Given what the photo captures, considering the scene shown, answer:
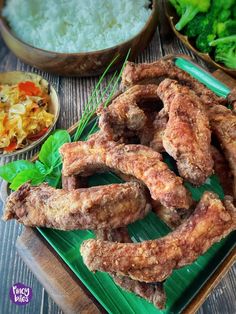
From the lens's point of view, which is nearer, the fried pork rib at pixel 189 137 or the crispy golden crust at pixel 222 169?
the fried pork rib at pixel 189 137

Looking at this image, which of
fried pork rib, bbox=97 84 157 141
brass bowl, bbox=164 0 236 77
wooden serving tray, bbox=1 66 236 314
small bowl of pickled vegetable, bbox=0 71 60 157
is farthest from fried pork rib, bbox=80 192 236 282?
brass bowl, bbox=164 0 236 77

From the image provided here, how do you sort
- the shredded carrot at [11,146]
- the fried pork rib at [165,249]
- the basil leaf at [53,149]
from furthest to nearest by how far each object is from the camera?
the shredded carrot at [11,146] → the basil leaf at [53,149] → the fried pork rib at [165,249]

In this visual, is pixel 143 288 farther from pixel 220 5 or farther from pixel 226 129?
pixel 220 5

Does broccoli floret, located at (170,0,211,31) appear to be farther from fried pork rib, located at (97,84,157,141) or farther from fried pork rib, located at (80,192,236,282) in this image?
fried pork rib, located at (80,192,236,282)

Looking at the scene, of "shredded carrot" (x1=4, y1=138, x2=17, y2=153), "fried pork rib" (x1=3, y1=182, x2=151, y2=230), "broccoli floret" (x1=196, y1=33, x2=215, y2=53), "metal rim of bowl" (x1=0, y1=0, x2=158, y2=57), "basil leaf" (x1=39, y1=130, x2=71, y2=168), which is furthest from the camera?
"broccoli floret" (x1=196, y1=33, x2=215, y2=53)

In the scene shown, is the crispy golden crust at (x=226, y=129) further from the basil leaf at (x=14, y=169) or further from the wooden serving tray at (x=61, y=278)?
the basil leaf at (x=14, y=169)

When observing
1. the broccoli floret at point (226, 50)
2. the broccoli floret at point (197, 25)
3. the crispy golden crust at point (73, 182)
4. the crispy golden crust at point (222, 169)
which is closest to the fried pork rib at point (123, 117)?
the crispy golden crust at point (73, 182)

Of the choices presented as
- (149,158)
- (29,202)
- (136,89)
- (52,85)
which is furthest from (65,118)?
(149,158)
